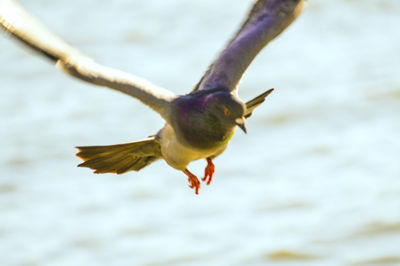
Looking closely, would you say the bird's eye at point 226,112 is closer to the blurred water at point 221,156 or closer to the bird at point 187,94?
the bird at point 187,94

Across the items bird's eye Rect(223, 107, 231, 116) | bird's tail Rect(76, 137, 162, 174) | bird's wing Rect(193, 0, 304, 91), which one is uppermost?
bird's wing Rect(193, 0, 304, 91)

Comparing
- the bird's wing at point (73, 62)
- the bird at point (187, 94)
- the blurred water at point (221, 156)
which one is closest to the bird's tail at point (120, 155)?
the bird at point (187, 94)

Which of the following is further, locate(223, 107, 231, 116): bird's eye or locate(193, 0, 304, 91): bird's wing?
locate(193, 0, 304, 91): bird's wing

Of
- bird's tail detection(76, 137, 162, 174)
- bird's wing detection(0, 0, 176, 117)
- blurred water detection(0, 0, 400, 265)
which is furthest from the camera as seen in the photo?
blurred water detection(0, 0, 400, 265)

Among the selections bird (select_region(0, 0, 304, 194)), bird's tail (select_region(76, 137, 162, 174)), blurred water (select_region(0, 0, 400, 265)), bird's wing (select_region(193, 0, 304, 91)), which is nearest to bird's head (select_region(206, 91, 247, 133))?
bird (select_region(0, 0, 304, 194))

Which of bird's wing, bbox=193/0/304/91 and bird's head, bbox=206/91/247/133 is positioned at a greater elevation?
bird's wing, bbox=193/0/304/91

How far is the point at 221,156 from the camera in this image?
10.6 meters

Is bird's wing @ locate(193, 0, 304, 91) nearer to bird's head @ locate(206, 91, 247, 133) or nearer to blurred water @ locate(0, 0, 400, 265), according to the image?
bird's head @ locate(206, 91, 247, 133)

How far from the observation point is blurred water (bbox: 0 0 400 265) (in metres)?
9.38

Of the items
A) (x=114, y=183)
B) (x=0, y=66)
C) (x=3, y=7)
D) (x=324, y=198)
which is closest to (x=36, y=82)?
(x=0, y=66)

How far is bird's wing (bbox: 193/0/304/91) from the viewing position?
16.2 feet

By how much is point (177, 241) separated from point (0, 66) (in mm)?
4500

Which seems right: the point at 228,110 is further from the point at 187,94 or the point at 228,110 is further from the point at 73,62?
the point at 73,62

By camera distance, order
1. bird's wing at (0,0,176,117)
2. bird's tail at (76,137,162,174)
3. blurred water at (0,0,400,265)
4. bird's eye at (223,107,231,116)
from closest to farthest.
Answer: bird's eye at (223,107,231,116) < bird's wing at (0,0,176,117) < bird's tail at (76,137,162,174) < blurred water at (0,0,400,265)
